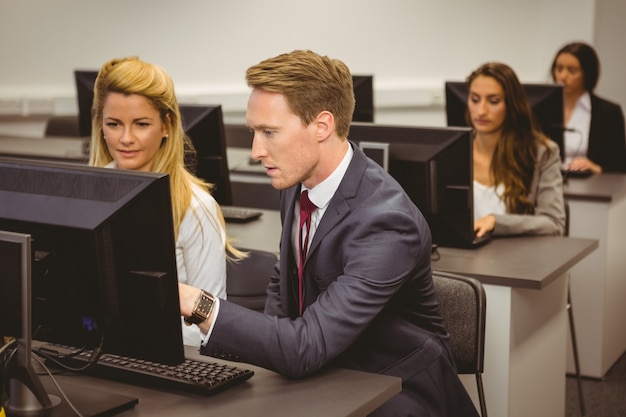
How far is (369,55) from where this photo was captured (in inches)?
266

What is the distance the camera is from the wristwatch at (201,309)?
1767 millimetres

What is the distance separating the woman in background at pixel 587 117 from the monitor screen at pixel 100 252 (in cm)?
357

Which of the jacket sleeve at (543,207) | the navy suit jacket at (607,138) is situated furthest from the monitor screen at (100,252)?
the navy suit jacket at (607,138)

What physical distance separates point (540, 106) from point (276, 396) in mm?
2764

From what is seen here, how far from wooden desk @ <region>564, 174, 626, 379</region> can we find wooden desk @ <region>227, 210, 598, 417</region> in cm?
78

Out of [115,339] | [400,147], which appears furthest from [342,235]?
[400,147]

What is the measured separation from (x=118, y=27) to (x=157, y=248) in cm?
488

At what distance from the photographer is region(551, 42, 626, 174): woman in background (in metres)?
5.18

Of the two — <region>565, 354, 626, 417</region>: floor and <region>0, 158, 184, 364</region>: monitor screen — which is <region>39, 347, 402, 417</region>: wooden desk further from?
<region>565, 354, 626, 417</region>: floor

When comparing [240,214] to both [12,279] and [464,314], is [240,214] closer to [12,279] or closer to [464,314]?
[464,314]

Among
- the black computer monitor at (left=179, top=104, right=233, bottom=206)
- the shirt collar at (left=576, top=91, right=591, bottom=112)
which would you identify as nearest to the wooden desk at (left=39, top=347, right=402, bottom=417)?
the black computer monitor at (left=179, top=104, right=233, bottom=206)

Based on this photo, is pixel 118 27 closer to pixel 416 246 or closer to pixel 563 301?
pixel 563 301

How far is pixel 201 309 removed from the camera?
177 centimetres

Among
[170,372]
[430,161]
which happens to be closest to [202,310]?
[170,372]
